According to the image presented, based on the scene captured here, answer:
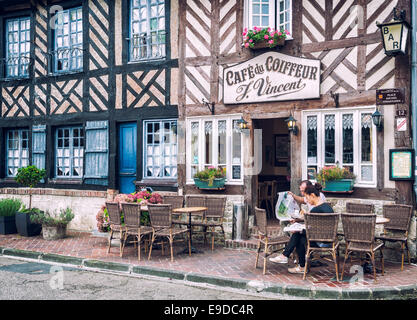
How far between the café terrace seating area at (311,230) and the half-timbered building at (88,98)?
4.96 ft

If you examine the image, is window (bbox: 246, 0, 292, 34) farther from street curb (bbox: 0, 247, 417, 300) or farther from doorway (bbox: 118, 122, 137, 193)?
street curb (bbox: 0, 247, 417, 300)

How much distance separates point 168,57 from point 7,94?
5.36 metres

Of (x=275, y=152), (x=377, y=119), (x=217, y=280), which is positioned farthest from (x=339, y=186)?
(x=275, y=152)

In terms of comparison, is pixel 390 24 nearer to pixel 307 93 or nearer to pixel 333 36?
pixel 333 36

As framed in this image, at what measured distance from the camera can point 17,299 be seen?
207 inches

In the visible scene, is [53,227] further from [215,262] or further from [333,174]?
[333,174]

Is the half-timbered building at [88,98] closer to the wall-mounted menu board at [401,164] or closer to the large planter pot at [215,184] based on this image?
the large planter pot at [215,184]

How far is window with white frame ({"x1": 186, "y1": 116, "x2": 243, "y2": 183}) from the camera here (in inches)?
368

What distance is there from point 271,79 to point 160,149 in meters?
3.14

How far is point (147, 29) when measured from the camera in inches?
408

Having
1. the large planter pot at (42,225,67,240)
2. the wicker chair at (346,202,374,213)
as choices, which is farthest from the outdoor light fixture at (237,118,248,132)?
the large planter pot at (42,225,67,240)

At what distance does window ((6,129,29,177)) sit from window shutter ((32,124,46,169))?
1.45ft

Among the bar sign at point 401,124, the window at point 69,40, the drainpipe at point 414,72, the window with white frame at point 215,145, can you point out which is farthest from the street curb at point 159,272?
the window at point 69,40

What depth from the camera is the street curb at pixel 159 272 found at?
256 inches
